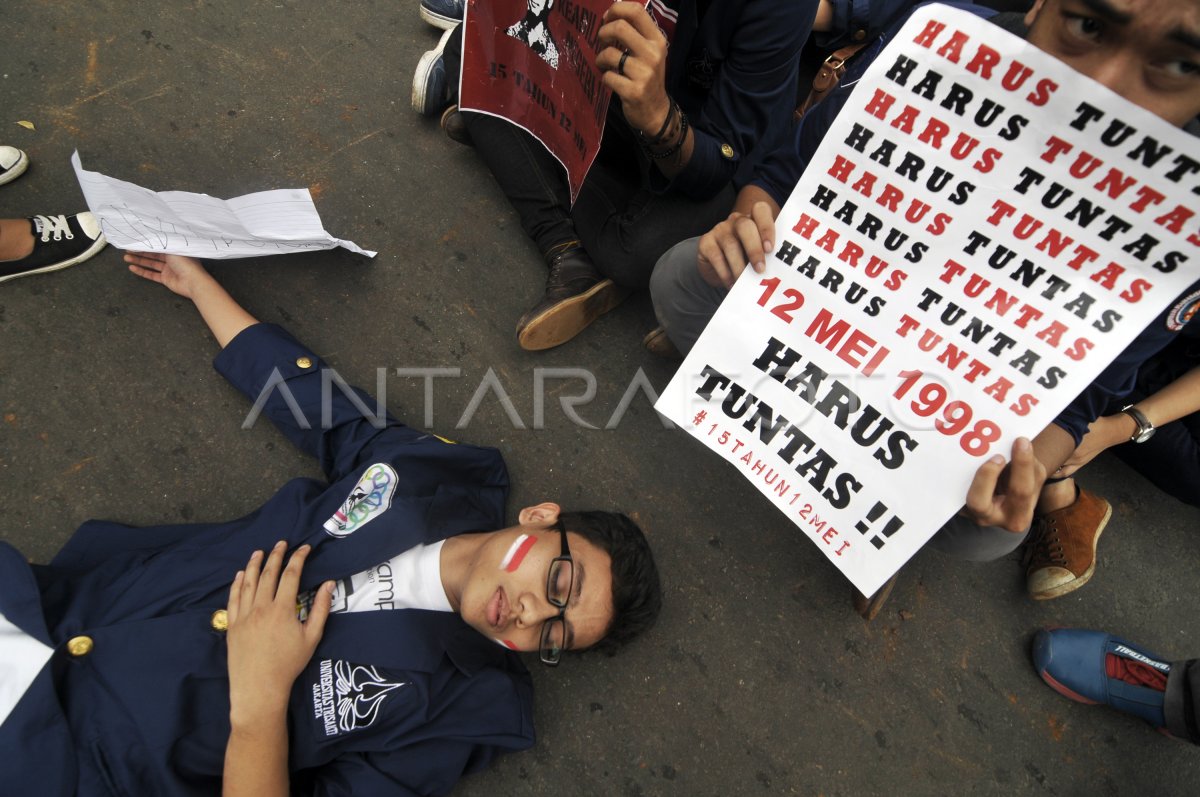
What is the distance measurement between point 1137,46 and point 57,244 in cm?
231

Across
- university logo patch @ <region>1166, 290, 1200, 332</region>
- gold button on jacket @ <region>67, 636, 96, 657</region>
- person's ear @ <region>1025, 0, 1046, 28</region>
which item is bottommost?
gold button on jacket @ <region>67, 636, 96, 657</region>

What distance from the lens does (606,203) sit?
2.04m

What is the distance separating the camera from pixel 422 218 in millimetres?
2193

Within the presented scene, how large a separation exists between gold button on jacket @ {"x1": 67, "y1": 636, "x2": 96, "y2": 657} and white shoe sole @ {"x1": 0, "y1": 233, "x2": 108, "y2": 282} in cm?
104

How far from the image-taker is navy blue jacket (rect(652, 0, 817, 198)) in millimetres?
1622

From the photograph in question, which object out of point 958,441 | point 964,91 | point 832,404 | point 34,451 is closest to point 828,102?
point 964,91

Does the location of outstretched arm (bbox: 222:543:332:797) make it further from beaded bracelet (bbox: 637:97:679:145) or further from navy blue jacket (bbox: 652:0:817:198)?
navy blue jacket (bbox: 652:0:817:198)

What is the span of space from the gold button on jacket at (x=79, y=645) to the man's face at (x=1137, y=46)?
6.16ft

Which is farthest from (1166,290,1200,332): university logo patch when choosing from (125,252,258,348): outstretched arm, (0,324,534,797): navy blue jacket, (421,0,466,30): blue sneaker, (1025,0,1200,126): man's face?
(421,0,466,30): blue sneaker

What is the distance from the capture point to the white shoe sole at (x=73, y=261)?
5.98 feet

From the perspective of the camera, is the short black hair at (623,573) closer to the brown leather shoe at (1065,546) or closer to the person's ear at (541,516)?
the person's ear at (541,516)

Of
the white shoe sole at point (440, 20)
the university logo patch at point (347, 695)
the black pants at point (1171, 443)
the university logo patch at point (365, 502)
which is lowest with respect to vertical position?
the university logo patch at point (347, 695)

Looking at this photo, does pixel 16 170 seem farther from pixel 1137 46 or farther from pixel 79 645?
pixel 1137 46

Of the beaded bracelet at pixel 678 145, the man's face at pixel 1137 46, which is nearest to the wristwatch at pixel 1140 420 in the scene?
→ the man's face at pixel 1137 46
